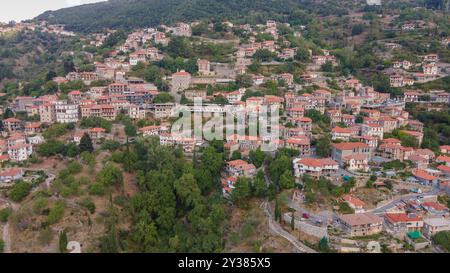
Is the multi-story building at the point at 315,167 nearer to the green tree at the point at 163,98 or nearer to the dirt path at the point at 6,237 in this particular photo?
the green tree at the point at 163,98

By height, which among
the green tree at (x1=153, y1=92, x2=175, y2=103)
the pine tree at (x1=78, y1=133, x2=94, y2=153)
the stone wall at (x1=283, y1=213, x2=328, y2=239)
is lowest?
the stone wall at (x1=283, y1=213, x2=328, y2=239)

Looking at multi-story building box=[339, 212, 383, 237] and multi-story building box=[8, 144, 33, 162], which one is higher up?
multi-story building box=[8, 144, 33, 162]

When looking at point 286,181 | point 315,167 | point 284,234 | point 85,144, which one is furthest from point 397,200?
point 85,144

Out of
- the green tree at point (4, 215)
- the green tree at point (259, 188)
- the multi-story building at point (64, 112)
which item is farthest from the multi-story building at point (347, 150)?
the multi-story building at point (64, 112)

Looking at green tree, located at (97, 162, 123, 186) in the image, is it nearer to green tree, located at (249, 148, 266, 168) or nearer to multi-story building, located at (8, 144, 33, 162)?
multi-story building, located at (8, 144, 33, 162)

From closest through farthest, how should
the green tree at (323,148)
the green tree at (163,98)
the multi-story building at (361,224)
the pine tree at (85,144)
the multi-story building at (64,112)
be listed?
the multi-story building at (361,224)
the green tree at (323,148)
the pine tree at (85,144)
the multi-story building at (64,112)
the green tree at (163,98)

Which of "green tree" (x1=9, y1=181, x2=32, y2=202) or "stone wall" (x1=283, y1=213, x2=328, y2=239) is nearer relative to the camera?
"stone wall" (x1=283, y1=213, x2=328, y2=239)

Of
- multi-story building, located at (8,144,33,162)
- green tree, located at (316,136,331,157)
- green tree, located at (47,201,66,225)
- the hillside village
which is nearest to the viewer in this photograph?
green tree, located at (47,201,66,225)

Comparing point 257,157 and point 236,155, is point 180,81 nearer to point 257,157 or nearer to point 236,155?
point 236,155

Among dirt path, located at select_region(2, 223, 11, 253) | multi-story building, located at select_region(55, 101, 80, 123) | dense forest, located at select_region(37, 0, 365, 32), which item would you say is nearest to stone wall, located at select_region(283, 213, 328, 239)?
dirt path, located at select_region(2, 223, 11, 253)
